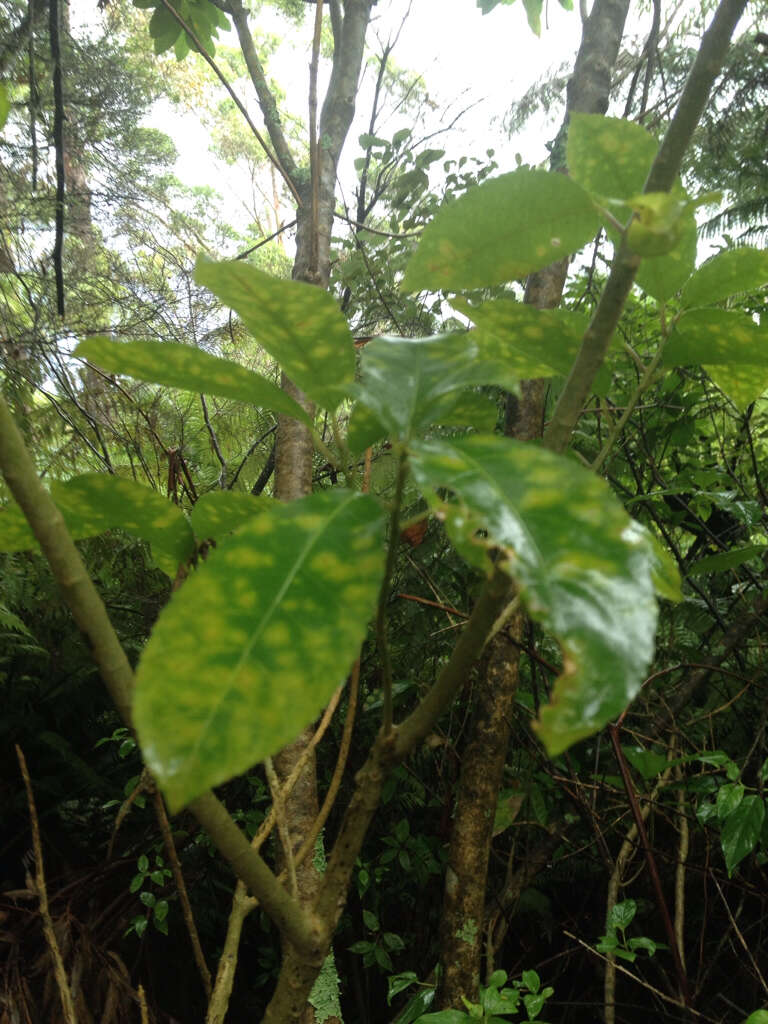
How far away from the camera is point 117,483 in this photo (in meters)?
0.42

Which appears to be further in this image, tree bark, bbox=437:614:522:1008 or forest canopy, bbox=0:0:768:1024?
tree bark, bbox=437:614:522:1008

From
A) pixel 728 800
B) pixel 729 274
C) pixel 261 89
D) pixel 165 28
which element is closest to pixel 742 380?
pixel 729 274

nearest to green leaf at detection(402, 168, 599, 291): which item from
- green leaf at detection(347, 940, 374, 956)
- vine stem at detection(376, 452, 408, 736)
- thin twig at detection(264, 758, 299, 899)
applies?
vine stem at detection(376, 452, 408, 736)

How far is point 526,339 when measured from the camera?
0.46 metres

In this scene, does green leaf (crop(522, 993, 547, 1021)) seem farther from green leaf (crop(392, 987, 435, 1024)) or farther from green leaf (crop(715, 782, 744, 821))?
green leaf (crop(715, 782, 744, 821))

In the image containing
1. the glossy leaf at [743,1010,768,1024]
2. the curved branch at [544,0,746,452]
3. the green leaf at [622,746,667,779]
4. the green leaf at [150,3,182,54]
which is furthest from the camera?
the green leaf at [150,3,182,54]

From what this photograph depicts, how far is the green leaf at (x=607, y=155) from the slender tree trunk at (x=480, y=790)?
0.47m

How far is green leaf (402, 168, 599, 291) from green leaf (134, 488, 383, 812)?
0.69 feet

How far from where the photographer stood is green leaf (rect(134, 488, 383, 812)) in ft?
0.75

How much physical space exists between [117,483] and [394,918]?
1476 mm

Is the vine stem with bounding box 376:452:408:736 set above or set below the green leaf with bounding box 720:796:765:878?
above

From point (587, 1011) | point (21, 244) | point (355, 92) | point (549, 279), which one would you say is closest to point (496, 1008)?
point (587, 1011)

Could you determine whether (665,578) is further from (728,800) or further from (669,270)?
(728,800)

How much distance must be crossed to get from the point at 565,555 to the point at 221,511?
0.85 feet
